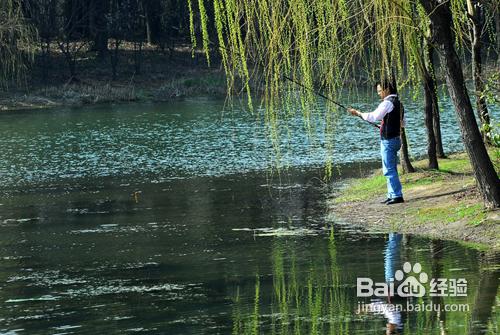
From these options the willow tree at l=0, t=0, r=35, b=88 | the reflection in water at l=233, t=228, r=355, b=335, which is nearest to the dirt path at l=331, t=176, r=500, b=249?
the reflection in water at l=233, t=228, r=355, b=335

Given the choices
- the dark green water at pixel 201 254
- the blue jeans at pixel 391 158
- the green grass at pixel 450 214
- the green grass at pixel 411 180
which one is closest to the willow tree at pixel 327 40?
the green grass at pixel 450 214

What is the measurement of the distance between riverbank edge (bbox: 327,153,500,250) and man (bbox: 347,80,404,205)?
1.26ft

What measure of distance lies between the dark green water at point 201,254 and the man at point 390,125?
117 centimetres

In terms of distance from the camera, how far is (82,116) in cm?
4581

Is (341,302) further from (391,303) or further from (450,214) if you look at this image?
(450,214)

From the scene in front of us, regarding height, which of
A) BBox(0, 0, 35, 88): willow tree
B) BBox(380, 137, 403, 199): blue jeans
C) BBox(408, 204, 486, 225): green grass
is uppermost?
BBox(0, 0, 35, 88): willow tree

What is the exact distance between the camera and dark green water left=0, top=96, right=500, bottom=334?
9.83 meters

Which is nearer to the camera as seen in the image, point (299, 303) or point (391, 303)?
point (391, 303)

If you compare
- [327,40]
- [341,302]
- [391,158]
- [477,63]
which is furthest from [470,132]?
[341,302]

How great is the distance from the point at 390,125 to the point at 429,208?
4.76 feet

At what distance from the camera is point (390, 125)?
52.2 ft

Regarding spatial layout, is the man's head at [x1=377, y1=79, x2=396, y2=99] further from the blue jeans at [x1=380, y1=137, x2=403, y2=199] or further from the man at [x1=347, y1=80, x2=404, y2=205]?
the blue jeans at [x1=380, y1=137, x2=403, y2=199]

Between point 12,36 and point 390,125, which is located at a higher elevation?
point 12,36

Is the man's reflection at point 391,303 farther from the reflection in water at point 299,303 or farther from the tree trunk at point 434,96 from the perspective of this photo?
the tree trunk at point 434,96
